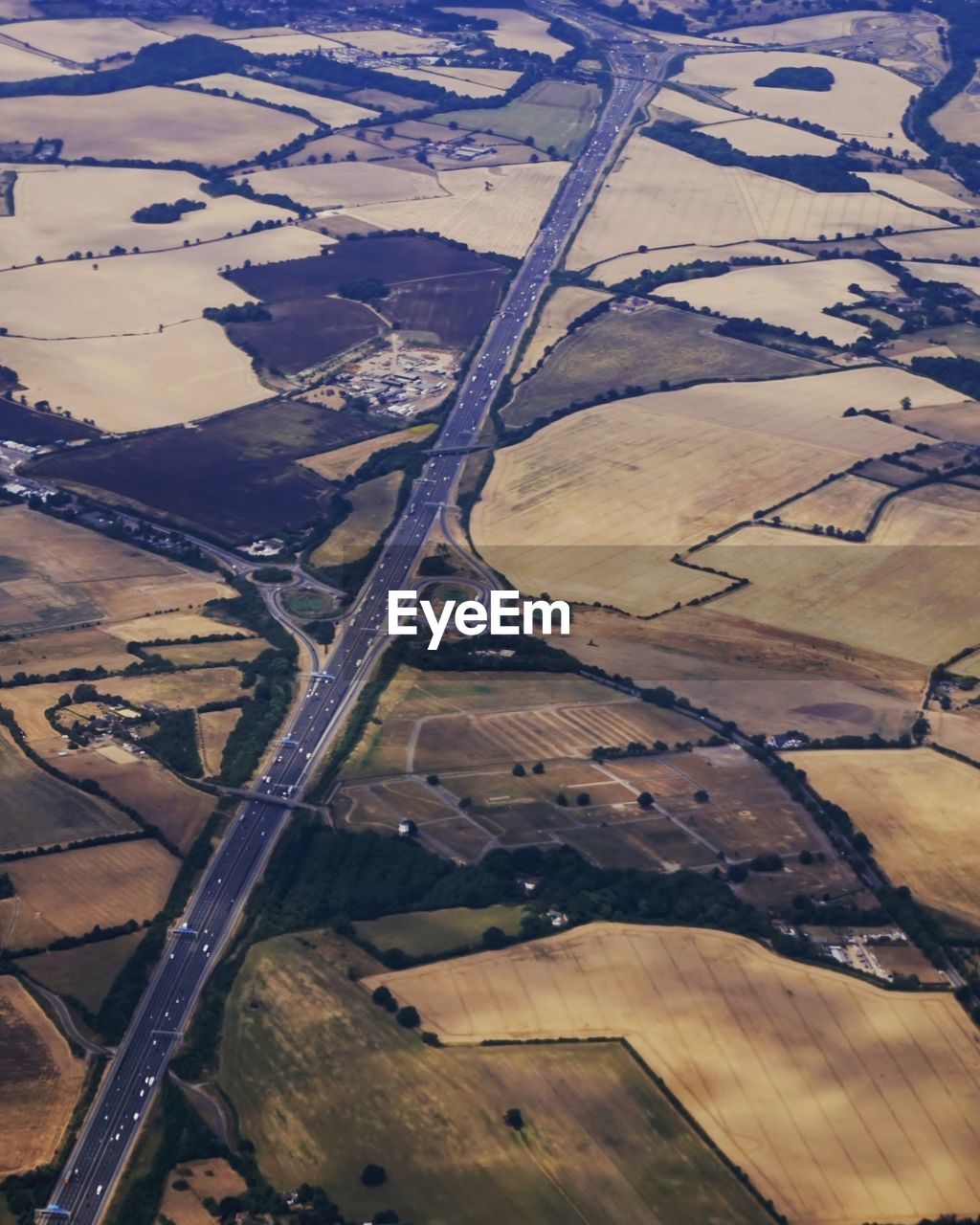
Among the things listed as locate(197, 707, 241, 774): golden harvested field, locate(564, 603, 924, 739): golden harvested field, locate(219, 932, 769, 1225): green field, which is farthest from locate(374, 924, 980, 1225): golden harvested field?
locate(564, 603, 924, 739): golden harvested field

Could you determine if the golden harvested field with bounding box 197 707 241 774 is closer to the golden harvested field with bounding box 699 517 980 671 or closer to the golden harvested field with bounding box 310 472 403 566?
the golden harvested field with bounding box 310 472 403 566

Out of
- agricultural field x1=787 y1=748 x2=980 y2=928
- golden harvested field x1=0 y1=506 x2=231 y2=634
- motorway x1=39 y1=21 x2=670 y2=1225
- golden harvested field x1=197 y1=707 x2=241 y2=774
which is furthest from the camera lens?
golden harvested field x1=0 y1=506 x2=231 y2=634

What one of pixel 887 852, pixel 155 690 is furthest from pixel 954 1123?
pixel 155 690

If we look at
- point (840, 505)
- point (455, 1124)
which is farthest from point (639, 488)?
point (455, 1124)

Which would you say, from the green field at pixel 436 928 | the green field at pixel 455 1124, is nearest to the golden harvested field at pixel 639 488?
the green field at pixel 436 928

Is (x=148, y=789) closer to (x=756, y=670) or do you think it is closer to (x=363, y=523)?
(x=756, y=670)

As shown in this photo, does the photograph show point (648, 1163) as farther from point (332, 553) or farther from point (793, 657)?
point (332, 553)

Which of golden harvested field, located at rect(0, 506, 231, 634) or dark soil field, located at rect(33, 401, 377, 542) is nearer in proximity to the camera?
golden harvested field, located at rect(0, 506, 231, 634)

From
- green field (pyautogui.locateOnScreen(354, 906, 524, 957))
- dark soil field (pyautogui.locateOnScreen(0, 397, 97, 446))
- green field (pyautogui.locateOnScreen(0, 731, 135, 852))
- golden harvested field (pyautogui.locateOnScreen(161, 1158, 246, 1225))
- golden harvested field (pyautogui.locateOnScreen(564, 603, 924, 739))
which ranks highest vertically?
golden harvested field (pyautogui.locateOnScreen(564, 603, 924, 739))
